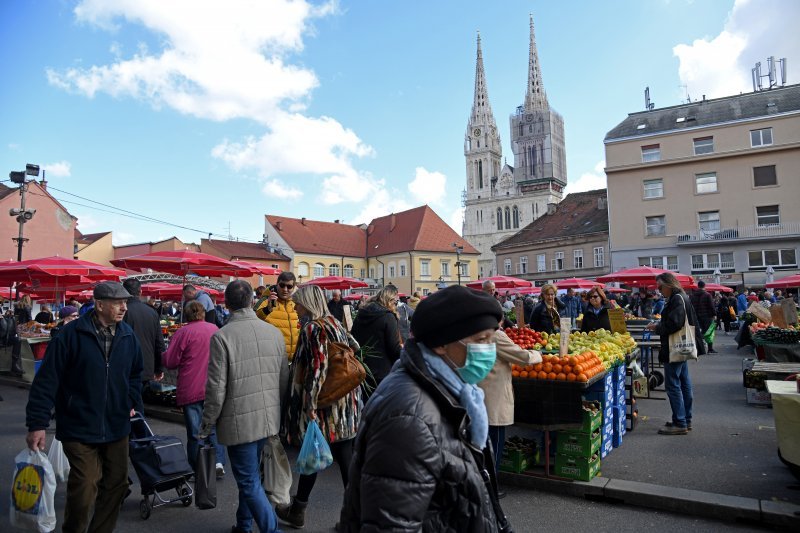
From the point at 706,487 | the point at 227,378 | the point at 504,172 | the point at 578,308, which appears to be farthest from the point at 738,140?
the point at 504,172

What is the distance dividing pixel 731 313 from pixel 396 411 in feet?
90.9

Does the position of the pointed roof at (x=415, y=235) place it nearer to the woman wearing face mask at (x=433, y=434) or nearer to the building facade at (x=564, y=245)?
the building facade at (x=564, y=245)

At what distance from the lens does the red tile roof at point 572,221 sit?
56.1 meters

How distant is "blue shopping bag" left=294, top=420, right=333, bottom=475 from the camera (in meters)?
4.09

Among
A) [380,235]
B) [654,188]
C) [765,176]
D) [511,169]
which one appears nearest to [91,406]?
[654,188]

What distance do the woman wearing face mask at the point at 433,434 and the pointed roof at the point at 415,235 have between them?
58.6 metres

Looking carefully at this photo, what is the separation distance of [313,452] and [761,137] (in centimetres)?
4506

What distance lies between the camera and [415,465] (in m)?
1.68

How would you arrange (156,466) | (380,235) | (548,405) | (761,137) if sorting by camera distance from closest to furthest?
(156,466) → (548,405) → (761,137) → (380,235)

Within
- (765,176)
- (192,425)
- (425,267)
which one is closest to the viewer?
(192,425)

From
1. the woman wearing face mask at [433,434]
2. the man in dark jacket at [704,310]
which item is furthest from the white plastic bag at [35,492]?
the man in dark jacket at [704,310]

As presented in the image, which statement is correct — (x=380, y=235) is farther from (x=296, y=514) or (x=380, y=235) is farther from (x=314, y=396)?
(x=314, y=396)

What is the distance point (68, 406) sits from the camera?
12.1 feet

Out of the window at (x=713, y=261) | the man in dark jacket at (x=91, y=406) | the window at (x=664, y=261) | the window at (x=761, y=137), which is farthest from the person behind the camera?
the window at (x=664, y=261)
